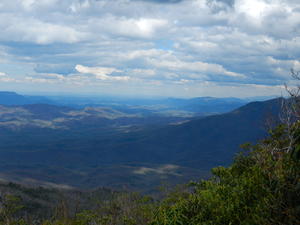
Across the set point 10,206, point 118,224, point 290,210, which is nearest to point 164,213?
point 290,210

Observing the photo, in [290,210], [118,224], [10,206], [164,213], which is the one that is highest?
[290,210]

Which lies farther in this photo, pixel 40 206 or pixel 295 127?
pixel 40 206

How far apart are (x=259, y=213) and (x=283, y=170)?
1505 mm

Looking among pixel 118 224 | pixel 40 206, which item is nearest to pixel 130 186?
pixel 40 206

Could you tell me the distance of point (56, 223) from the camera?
1180cm

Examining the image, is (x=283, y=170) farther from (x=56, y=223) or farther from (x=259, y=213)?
(x=56, y=223)

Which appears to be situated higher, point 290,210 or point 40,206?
point 290,210

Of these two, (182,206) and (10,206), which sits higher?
(182,206)

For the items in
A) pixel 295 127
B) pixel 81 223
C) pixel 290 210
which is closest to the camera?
pixel 290 210

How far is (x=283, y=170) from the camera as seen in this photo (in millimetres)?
8062

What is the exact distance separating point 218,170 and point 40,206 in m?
83.6

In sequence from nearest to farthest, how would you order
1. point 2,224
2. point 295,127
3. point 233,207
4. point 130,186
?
point 233,207
point 295,127
point 2,224
point 130,186

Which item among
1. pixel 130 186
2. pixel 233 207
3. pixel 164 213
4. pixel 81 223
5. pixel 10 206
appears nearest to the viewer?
pixel 233 207

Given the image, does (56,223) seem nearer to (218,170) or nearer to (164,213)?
(164,213)
